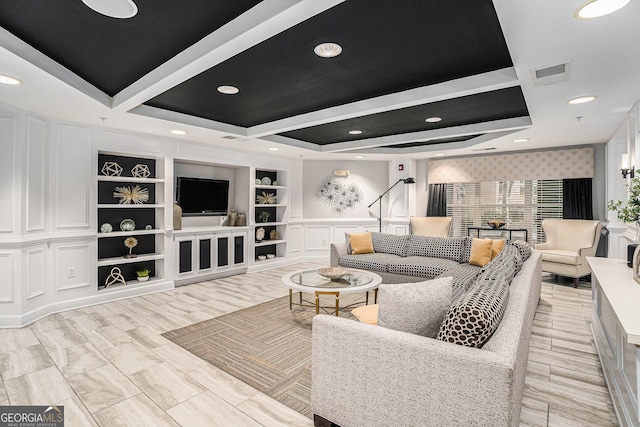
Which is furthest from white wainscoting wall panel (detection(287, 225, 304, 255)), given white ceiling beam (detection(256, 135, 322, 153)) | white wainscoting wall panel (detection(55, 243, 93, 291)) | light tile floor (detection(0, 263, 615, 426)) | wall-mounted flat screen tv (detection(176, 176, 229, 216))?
white wainscoting wall panel (detection(55, 243, 93, 291))

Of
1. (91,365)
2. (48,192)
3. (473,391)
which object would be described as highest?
(48,192)

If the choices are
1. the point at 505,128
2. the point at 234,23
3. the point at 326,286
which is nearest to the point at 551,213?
the point at 505,128

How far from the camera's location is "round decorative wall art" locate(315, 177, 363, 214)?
291 inches

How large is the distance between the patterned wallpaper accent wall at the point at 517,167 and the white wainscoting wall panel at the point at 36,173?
6277mm

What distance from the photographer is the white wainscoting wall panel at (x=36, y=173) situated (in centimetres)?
357

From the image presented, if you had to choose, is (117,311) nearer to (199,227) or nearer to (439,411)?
(199,227)

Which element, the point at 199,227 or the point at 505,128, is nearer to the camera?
the point at 505,128

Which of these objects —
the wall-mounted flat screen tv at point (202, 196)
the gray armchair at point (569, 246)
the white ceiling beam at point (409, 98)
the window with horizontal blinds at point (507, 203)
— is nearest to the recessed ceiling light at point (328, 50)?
the white ceiling beam at point (409, 98)

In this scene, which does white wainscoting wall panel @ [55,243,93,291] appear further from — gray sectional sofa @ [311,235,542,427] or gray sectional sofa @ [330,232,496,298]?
gray sectional sofa @ [311,235,542,427]

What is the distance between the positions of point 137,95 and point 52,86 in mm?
598

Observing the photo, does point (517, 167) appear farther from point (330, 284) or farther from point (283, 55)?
point (283, 55)

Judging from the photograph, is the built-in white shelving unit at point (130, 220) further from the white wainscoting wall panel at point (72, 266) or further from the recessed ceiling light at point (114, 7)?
the recessed ceiling light at point (114, 7)

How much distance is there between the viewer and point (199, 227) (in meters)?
5.71

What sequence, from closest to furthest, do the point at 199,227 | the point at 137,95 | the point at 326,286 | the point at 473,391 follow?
the point at 473,391
the point at 137,95
the point at 326,286
the point at 199,227
